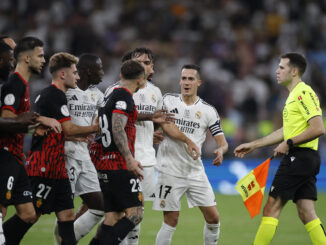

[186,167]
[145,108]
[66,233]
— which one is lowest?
[66,233]

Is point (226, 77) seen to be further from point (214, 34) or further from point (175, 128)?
point (175, 128)

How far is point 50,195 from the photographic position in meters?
6.43

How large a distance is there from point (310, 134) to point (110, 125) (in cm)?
227

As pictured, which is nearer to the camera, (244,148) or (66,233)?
(66,233)

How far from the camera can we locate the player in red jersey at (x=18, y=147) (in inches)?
227

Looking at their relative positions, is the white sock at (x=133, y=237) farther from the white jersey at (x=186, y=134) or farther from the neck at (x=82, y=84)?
the neck at (x=82, y=84)

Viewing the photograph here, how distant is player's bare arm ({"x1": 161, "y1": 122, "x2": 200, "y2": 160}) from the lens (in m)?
7.03

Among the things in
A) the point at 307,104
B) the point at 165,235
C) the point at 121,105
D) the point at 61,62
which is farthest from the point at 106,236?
the point at 307,104

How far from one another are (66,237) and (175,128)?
1877 mm

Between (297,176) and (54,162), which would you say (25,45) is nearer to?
(54,162)

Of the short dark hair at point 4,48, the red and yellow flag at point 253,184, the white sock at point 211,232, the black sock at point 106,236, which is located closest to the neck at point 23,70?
the short dark hair at point 4,48

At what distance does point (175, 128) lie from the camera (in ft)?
23.6

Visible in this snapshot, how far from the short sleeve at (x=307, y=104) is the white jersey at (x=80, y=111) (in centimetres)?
259

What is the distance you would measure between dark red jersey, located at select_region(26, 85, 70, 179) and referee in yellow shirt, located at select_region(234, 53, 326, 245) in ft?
7.95
